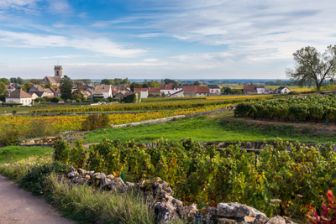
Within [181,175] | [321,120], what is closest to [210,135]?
[321,120]

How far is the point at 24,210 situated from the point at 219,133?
17.3 meters

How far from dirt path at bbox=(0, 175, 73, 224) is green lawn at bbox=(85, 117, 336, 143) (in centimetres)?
1314

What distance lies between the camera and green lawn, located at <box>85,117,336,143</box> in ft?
73.0

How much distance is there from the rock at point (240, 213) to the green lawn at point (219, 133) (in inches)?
590

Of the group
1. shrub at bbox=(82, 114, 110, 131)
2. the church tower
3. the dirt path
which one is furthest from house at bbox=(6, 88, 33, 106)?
the dirt path

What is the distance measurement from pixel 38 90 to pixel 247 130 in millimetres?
107623

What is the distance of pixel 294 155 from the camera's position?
12.4m

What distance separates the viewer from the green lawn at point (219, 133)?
2225cm

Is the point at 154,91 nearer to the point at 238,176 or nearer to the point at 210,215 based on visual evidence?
the point at 238,176

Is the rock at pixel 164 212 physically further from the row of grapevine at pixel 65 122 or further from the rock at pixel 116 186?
the row of grapevine at pixel 65 122

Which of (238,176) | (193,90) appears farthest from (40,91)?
(238,176)

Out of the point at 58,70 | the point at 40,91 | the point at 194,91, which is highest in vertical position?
the point at 58,70

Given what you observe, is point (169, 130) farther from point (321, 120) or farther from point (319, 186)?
point (319, 186)

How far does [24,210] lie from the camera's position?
898 centimetres
